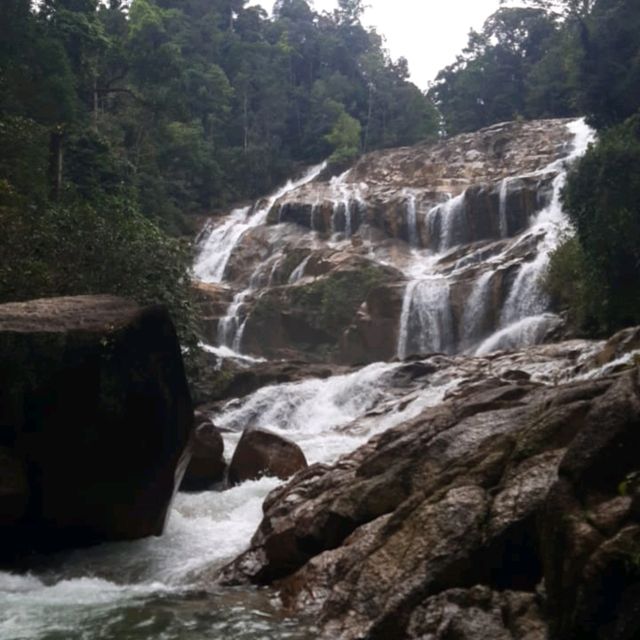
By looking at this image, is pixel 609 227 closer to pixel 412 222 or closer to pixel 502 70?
pixel 412 222

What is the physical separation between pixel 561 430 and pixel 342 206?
116 ft

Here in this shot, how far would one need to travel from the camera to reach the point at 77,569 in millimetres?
10289

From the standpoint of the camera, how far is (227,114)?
5647cm

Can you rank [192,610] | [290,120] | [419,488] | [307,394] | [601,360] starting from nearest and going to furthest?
[192,610] < [419,488] < [601,360] < [307,394] < [290,120]

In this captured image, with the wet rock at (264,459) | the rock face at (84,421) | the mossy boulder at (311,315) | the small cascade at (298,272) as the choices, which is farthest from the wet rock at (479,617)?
the small cascade at (298,272)

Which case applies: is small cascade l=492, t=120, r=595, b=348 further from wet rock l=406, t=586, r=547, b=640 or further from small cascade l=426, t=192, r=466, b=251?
wet rock l=406, t=586, r=547, b=640

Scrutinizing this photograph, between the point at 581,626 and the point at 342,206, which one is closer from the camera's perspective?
the point at 581,626

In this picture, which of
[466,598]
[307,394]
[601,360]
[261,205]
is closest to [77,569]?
[466,598]

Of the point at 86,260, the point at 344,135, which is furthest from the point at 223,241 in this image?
the point at 86,260

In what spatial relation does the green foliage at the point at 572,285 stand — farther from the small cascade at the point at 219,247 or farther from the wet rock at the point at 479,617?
the small cascade at the point at 219,247

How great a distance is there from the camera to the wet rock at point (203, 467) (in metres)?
15.4

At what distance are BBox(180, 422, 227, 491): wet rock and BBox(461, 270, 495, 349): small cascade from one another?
14.8 metres

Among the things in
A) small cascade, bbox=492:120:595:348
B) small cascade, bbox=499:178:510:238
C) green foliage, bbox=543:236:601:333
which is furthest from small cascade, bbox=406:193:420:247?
green foliage, bbox=543:236:601:333

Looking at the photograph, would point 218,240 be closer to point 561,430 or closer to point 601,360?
point 601,360
